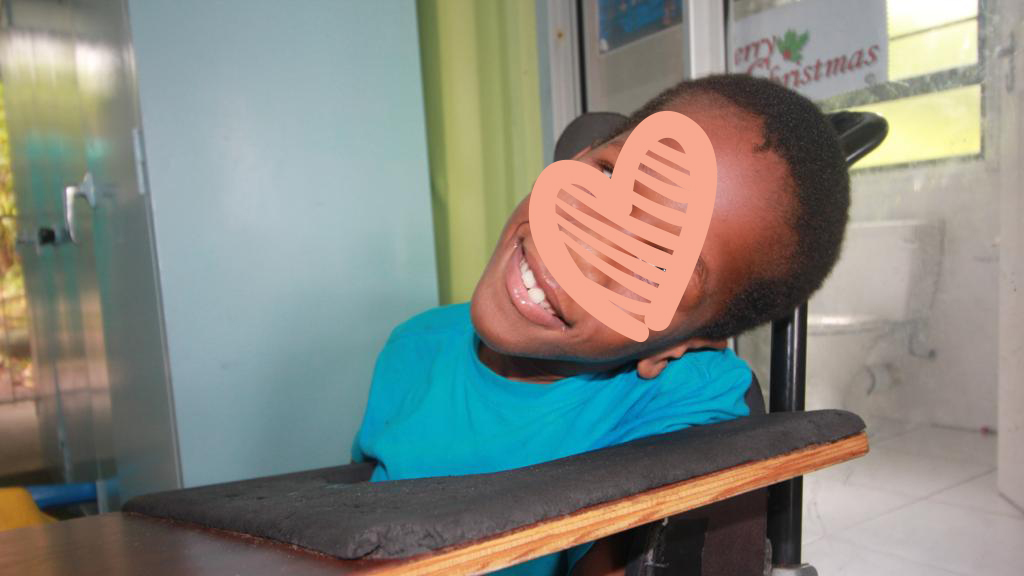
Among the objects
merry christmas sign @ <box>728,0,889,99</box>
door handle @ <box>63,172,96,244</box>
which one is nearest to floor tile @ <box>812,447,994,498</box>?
merry christmas sign @ <box>728,0,889,99</box>

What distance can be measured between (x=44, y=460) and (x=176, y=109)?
2.22 meters

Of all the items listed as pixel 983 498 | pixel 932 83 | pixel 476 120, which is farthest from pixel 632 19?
pixel 983 498

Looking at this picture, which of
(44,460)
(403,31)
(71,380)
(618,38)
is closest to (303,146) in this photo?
(403,31)

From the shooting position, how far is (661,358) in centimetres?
82

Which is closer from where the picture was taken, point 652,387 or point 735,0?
point 652,387

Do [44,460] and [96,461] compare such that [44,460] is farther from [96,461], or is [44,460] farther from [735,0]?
[735,0]

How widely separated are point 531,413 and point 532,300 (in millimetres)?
153

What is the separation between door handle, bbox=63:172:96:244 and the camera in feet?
4.94

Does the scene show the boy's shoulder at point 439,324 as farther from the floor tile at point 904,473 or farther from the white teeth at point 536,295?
the floor tile at point 904,473

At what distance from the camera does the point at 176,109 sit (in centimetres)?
121

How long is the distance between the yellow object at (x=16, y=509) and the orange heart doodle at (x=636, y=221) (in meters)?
0.88

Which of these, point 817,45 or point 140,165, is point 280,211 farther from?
point 817,45

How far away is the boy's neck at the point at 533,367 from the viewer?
85cm

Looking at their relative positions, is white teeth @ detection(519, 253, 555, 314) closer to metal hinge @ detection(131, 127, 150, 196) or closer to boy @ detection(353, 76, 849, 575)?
boy @ detection(353, 76, 849, 575)
